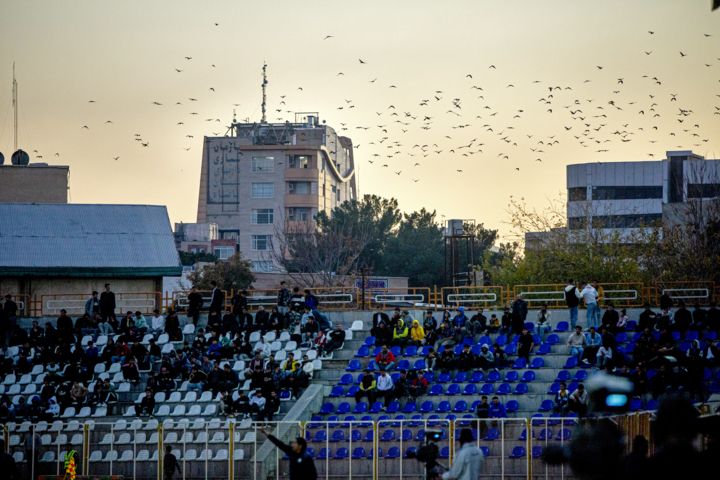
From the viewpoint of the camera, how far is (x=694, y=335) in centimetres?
2331

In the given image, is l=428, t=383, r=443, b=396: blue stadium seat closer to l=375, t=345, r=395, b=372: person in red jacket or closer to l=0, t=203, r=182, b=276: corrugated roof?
l=375, t=345, r=395, b=372: person in red jacket

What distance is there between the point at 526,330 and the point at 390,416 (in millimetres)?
5398

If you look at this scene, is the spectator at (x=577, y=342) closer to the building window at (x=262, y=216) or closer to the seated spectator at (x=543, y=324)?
the seated spectator at (x=543, y=324)

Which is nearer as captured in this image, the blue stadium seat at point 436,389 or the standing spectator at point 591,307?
the blue stadium seat at point 436,389

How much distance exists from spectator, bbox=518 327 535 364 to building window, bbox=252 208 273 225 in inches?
2511

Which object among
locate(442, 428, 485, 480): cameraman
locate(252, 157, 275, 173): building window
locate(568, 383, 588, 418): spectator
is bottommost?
locate(568, 383, 588, 418): spectator

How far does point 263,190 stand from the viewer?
85.6 m

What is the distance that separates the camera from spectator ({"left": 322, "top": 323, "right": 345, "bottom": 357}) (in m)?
24.8

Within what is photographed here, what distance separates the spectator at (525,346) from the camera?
22906 mm

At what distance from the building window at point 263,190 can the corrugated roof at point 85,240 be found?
50465mm

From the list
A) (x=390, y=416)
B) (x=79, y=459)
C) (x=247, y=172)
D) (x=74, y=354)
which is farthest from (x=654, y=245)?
(x=247, y=172)

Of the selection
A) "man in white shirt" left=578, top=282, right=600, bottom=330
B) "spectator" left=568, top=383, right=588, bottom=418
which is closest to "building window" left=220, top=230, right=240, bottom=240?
"man in white shirt" left=578, top=282, right=600, bottom=330

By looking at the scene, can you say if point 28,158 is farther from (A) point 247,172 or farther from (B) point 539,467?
(A) point 247,172

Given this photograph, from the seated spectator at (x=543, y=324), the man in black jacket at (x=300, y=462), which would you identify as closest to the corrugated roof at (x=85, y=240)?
the seated spectator at (x=543, y=324)
